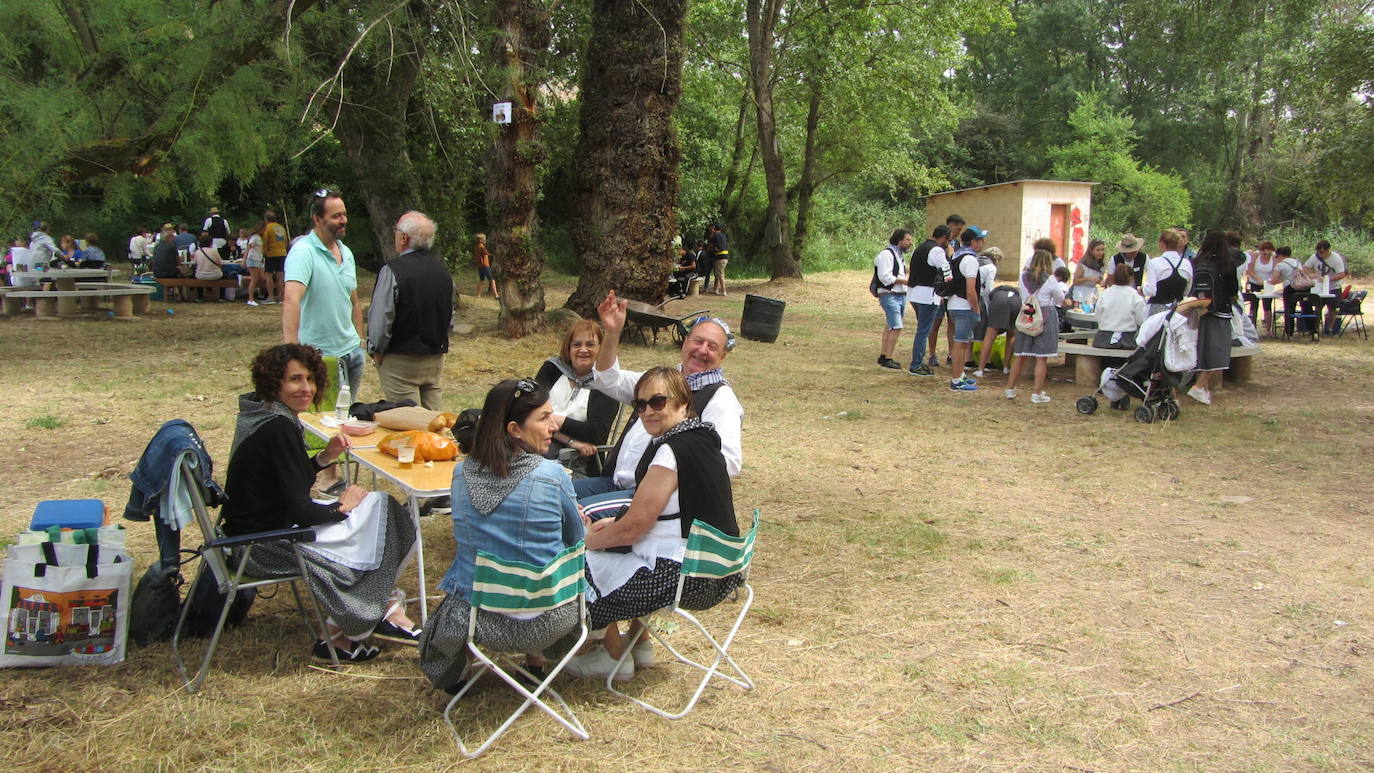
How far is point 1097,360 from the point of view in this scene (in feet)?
33.7

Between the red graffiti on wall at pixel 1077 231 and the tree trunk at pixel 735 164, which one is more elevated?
the tree trunk at pixel 735 164

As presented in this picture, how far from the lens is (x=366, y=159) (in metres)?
13.6

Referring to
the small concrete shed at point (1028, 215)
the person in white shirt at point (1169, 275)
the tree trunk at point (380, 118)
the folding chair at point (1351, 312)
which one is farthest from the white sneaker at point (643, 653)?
the small concrete shed at point (1028, 215)

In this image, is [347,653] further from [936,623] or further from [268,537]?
[936,623]

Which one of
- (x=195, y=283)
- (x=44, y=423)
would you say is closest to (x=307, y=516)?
(x=44, y=423)

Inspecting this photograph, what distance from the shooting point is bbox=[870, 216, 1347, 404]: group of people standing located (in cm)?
895

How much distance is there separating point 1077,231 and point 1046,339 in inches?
774

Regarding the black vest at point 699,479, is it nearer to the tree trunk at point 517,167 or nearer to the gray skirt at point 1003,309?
the gray skirt at point 1003,309

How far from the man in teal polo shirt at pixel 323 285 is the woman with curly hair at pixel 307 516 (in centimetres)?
124

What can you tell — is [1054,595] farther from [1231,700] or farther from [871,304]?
[871,304]

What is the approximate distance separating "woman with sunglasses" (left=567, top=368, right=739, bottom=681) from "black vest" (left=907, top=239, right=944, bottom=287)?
7.84m

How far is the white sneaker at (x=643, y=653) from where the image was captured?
3.79 metres

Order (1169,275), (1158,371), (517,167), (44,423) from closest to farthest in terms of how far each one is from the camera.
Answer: (44,423) < (1158,371) < (1169,275) < (517,167)

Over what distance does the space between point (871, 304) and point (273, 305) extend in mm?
11116
